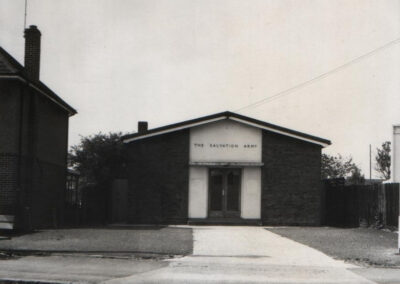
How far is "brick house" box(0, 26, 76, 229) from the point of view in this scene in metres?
19.6

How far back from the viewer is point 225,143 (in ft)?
87.5

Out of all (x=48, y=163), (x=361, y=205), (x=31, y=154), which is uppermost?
(x=31, y=154)

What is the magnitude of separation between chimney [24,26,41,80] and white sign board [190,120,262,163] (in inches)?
297

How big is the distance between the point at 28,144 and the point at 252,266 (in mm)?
11557

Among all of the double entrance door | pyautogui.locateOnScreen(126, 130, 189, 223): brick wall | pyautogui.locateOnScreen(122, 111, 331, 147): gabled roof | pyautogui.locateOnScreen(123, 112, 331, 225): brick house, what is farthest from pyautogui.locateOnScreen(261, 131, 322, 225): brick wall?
pyautogui.locateOnScreen(126, 130, 189, 223): brick wall

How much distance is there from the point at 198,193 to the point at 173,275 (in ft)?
51.7

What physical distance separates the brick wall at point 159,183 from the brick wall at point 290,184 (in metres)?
3.59

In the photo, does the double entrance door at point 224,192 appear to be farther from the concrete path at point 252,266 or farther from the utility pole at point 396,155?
the concrete path at point 252,266

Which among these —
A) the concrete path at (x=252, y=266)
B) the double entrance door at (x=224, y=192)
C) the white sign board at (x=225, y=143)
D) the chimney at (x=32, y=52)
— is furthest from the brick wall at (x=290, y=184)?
the chimney at (x=32, y=52)

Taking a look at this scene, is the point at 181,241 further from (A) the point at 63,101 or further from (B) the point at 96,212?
(B) the point at 96,212

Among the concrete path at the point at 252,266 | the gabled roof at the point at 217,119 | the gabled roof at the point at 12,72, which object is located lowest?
the concrete path at the point at 252,266

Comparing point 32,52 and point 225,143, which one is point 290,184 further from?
point 32,52

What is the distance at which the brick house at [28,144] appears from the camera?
773 inches

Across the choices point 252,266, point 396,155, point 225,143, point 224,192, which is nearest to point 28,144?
point 225,143
